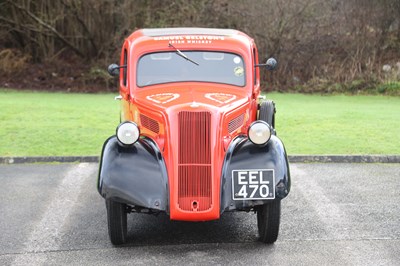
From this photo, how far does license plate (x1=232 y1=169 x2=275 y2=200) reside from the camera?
18.2ft

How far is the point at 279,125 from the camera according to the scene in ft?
41.3

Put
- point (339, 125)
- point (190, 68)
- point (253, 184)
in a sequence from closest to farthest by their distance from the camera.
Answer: point (253, 184) → point (190, 68) → point (339, 125)

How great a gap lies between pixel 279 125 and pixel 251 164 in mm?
6995

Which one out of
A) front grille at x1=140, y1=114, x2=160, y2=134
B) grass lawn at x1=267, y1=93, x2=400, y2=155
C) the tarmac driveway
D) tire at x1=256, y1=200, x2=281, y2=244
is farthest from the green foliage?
tire at x1=256, y1=200, x2=281, y2=244

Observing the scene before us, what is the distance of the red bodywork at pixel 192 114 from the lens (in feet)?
18.2

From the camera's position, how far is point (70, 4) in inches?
890

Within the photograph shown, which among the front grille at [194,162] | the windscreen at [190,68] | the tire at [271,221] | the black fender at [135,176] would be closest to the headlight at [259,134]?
the front grille at [194,162]

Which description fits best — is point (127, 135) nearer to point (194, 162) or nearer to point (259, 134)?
point (194, 162)

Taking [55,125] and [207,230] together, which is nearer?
[207,230]

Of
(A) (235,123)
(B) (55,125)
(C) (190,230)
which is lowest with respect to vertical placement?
(B) (55,125)

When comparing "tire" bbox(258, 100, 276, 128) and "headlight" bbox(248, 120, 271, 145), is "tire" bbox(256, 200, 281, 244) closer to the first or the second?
"headlight" bbox(248, 120, 271, 145)

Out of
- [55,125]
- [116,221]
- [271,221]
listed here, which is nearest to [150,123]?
[116,221]

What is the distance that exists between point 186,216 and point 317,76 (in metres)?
16.6

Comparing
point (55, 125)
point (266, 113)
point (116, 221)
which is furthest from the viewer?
point (55, 125)
